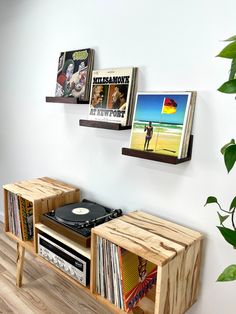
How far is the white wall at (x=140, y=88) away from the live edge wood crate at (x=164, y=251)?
0.08 m

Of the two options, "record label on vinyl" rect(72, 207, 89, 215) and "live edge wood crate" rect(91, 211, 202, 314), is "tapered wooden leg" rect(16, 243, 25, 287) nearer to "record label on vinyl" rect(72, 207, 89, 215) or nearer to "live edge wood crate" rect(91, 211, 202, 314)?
"record label on vinyl" rect(72, 207, 89, 215)

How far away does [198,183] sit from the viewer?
123 centimetres

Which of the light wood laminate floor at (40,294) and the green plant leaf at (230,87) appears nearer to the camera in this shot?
the green plant leaf at (230,87)

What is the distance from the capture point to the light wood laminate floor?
163cm

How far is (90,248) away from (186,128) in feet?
2.29

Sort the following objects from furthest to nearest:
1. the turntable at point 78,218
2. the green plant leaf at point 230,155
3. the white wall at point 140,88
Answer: the turntable at point 78,218
the white wall at point 140,88
the green plant leaf at point 230,155

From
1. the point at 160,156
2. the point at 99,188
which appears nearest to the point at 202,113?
the point at 160,156

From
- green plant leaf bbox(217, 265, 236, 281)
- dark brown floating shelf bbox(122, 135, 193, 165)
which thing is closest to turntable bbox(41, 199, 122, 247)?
dark brown floating shelf bbox(122, 135, 193, 165)

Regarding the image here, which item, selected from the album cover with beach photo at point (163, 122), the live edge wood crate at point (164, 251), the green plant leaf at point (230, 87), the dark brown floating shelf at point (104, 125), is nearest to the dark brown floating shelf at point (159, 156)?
the album cover with beach photo at point (163, 122)

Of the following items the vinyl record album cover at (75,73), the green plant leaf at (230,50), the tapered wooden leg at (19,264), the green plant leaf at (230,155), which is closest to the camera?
the green plant leaf at (230,50)

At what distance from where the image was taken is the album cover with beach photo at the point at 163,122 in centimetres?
119

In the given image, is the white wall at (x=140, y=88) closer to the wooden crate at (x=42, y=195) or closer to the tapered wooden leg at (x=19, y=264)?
Result: the wooden crate at (x=42, y=195)

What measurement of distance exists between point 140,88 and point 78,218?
73 centimetres

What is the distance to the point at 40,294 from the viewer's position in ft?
5.73
